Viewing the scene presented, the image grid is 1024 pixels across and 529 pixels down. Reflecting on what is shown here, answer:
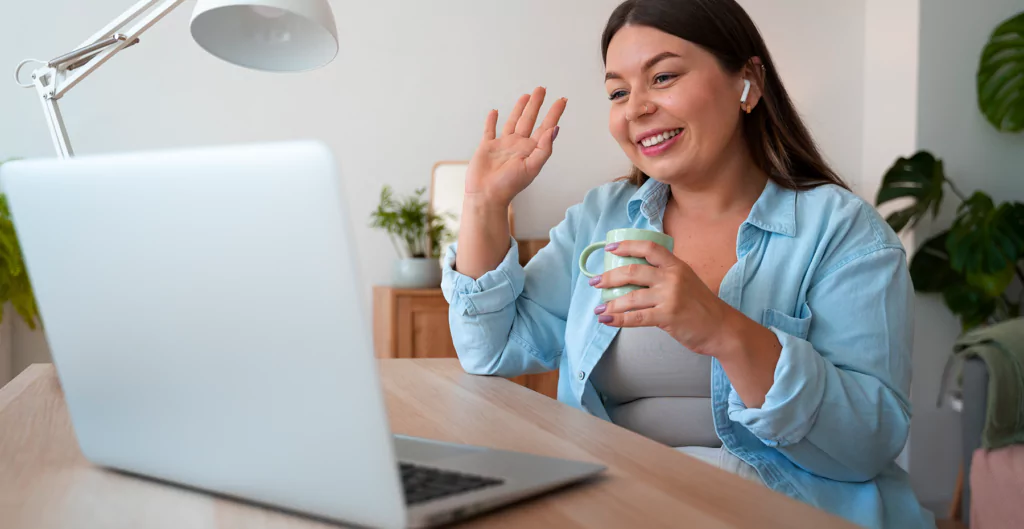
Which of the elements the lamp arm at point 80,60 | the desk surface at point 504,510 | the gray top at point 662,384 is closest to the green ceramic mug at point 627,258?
the desk surface at point 504,510

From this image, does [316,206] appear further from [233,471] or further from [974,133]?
[974,133]

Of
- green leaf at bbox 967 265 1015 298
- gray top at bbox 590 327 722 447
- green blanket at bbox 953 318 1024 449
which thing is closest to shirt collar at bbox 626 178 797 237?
gray top at bbox 590 327 722 447

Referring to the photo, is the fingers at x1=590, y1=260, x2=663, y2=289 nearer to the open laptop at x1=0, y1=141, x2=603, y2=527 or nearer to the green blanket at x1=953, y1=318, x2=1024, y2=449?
the open laptop at x1=0, y1=141, x2=603, y2=527

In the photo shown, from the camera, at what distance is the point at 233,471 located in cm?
59

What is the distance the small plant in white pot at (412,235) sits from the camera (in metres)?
3.44

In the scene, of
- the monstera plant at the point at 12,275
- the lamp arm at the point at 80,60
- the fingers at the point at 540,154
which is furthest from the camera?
the monstera plant at the point at 12,275

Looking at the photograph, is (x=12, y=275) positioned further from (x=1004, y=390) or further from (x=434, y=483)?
(x=1004, y=390)

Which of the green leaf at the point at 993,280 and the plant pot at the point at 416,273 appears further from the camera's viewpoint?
the plant pot at the point at 416,273

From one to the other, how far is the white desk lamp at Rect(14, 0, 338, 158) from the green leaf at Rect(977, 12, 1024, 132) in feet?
10.4

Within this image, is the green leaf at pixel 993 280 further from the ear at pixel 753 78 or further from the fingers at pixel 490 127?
the fingers at pixel 490 127

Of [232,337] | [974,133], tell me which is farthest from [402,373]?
[974,133]

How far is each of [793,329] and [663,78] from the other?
0.43 meters

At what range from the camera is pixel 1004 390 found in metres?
1.95

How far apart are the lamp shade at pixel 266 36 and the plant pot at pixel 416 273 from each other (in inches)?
92.9
